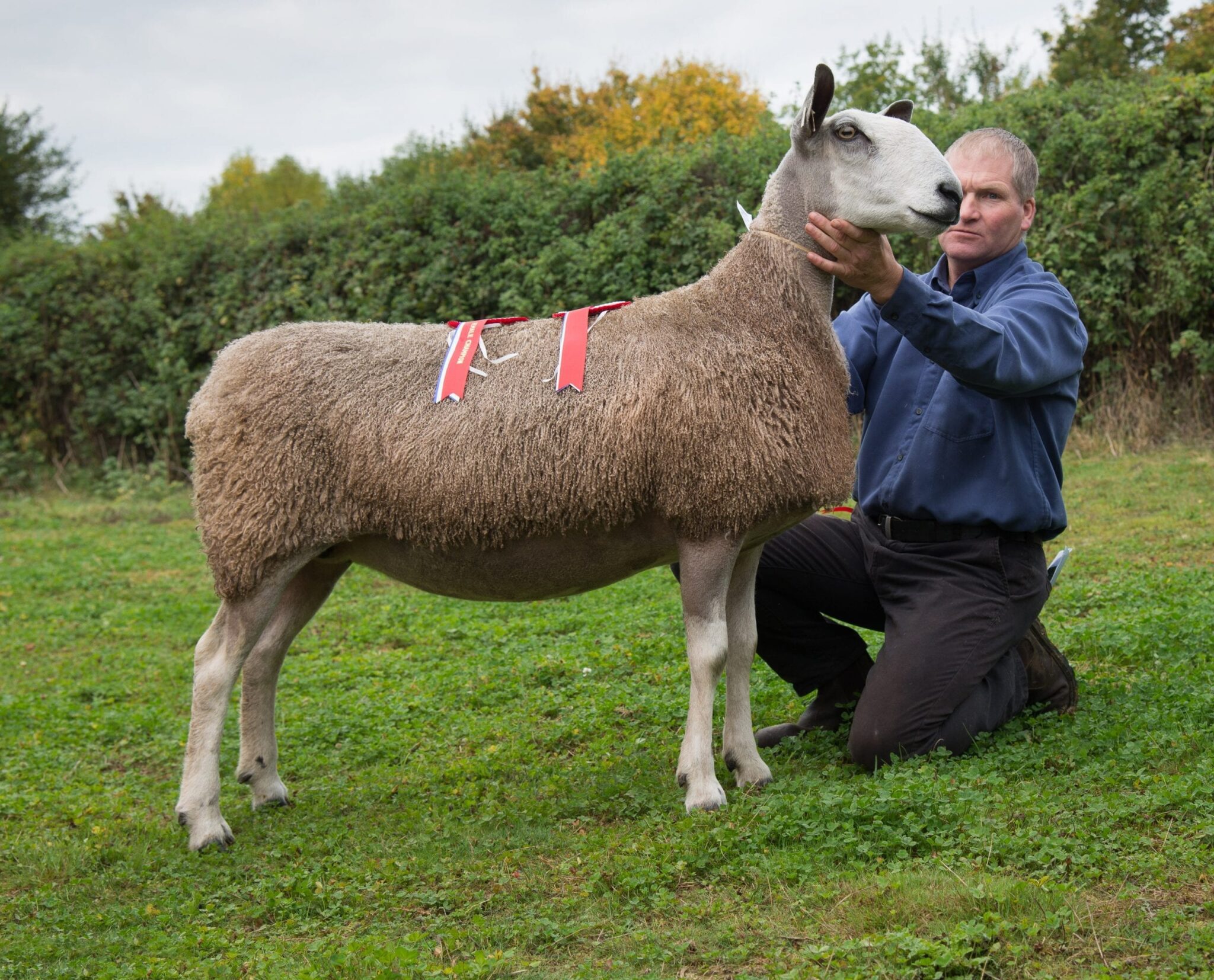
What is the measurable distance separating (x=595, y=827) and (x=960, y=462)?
1810mm

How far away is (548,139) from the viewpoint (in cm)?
2966

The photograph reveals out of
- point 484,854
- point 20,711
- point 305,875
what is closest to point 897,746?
point 484,854

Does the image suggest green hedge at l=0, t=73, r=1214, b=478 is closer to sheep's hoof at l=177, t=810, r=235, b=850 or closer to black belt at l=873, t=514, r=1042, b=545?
→ black belt at l=873, t=514, r=1042, b=545

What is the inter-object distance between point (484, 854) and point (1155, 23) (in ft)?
89.4

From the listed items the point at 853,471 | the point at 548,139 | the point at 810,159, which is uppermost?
the point at 548,139

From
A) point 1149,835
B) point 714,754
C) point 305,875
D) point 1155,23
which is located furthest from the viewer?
point 1155,23

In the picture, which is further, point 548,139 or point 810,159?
point 548,139

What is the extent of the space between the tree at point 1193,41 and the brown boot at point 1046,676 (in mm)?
19815

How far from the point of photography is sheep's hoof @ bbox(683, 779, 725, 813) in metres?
3.71

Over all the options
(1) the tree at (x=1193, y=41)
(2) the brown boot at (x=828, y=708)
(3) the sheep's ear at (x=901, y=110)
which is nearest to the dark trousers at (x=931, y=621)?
(2) the brown boot at (x=828, y=708)

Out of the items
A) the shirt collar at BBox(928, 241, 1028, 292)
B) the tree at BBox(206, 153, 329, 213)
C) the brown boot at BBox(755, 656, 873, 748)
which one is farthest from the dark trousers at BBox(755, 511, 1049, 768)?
the tree at BBox(206, 153, 329, 213)

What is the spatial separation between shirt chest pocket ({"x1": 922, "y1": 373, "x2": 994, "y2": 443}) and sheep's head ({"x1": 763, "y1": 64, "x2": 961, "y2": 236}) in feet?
2.15

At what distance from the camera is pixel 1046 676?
4.27 meters

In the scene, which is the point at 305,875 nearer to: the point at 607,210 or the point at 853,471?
the point at 853,471
